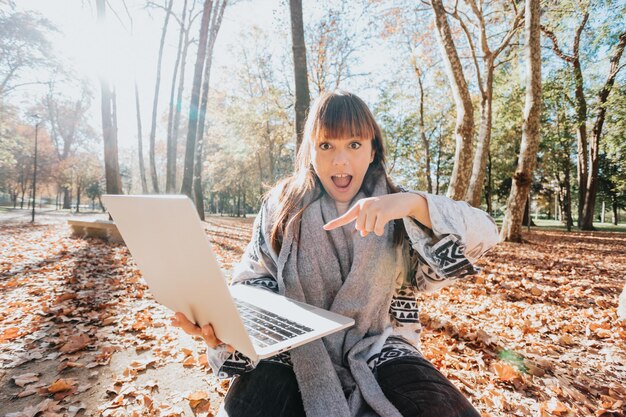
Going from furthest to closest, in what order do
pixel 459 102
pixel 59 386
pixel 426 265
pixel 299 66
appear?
pixel 459 102
pixel 299 66
pixel 59 386
pixel 426 265

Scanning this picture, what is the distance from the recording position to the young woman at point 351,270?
1.30 metres

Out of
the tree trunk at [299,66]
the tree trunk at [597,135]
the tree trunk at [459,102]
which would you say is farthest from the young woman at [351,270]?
the tree trunk at [597,135]

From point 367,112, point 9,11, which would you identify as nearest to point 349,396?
point 367,112

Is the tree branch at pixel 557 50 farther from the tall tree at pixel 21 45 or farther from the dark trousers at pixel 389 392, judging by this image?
the tall tree at pixel 21 45

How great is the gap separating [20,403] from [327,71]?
18.1 m

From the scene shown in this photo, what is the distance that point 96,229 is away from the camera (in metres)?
9.12

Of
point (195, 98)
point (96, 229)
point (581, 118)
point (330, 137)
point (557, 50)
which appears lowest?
point (96, 229)

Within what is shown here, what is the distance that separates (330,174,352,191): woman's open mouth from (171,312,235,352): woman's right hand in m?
1.00

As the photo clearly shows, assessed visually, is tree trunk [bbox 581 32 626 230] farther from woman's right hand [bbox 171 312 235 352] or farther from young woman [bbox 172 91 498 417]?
woman's right hand [bbox 171 312 235 352]

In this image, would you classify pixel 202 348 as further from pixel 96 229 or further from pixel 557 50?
pixel 557 50

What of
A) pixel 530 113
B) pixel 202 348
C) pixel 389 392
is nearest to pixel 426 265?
pixel 389 392

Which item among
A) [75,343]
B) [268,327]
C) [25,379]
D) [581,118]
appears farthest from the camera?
[581,118]

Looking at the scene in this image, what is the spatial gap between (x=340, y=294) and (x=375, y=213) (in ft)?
1.74

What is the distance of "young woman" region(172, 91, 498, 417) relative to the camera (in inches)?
51.3
